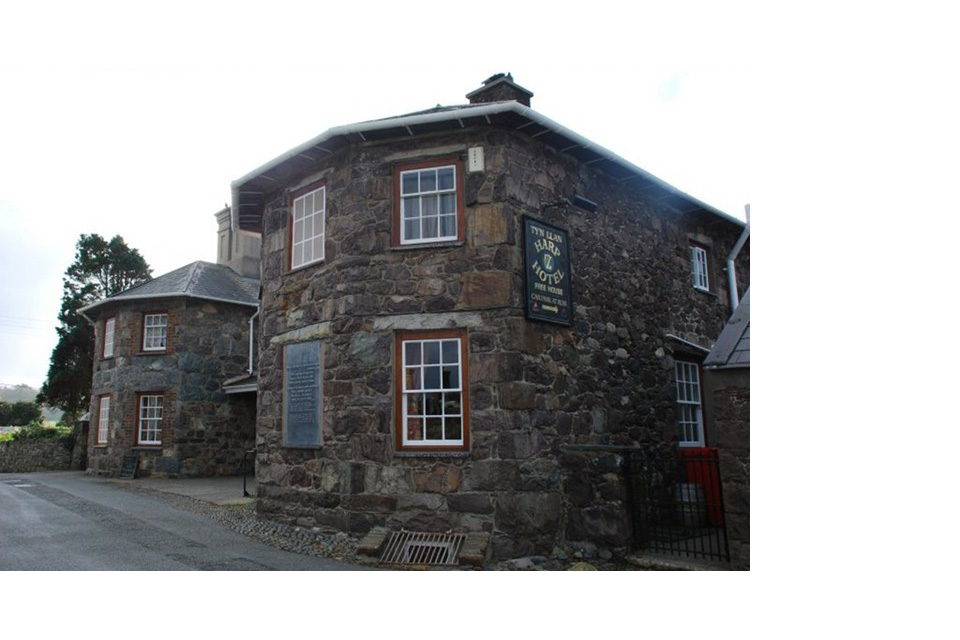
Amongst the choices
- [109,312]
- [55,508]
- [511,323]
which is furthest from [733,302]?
[109,312]

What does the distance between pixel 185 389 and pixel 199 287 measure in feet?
9.72

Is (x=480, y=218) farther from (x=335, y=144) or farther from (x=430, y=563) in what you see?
(x=430, y=563)

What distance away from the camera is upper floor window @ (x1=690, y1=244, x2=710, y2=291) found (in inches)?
531

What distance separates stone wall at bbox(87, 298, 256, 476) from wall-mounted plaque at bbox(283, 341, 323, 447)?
9.49m

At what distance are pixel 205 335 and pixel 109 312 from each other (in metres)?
3.59

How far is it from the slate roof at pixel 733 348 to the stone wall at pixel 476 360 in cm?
204

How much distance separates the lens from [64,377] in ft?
79.3

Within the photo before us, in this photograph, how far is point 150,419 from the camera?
1823 cm

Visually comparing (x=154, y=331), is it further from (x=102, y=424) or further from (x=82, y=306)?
(x=82, y=306)

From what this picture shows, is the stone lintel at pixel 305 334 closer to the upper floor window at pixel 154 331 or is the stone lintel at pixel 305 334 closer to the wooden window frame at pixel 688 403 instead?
the wooden window frame at pixel 688 403

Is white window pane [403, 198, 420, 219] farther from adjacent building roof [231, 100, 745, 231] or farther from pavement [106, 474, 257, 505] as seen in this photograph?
pavement [106, 474, 257, 505]

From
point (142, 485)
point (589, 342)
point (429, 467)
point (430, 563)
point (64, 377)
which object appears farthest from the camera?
point (64, 377)

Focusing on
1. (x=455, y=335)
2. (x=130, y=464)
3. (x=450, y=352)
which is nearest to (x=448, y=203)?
(x=455, y=335)

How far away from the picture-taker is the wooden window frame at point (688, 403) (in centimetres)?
1223
